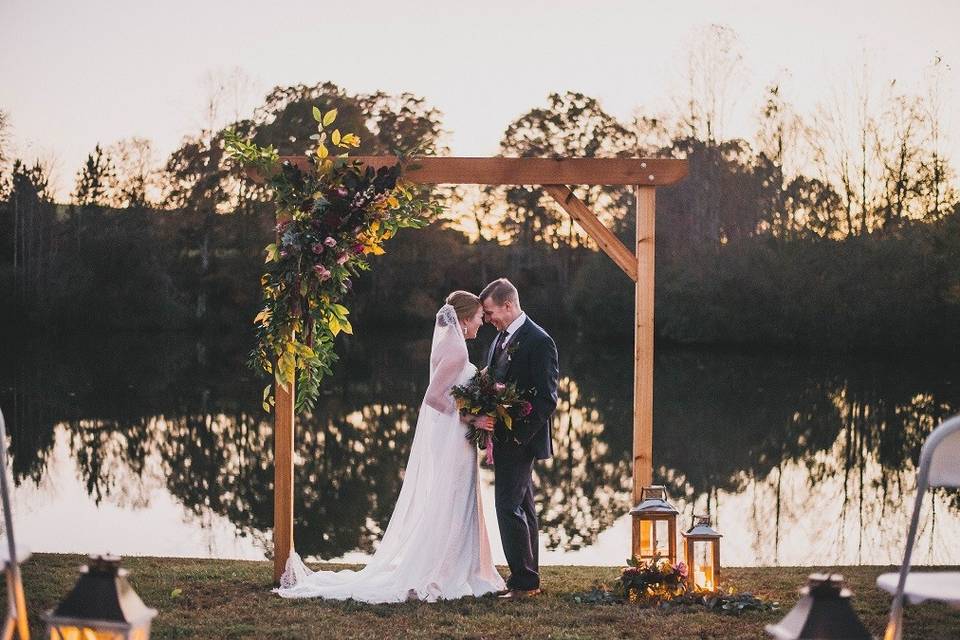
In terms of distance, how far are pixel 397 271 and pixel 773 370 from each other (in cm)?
1590

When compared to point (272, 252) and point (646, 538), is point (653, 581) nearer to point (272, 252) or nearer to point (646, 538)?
point (646, 538)

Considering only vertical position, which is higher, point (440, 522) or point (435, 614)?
point (440, 522)

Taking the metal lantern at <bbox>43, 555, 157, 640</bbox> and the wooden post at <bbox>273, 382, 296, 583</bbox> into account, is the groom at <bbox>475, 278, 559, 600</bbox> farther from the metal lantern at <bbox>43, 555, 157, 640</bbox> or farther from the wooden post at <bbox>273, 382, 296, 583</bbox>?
the metal lantern at <bbox>43, 555, 157, 640</bbox>

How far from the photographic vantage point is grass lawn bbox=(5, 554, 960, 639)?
5.99 meters

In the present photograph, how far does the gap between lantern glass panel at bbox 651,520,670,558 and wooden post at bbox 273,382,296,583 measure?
89.7 inches

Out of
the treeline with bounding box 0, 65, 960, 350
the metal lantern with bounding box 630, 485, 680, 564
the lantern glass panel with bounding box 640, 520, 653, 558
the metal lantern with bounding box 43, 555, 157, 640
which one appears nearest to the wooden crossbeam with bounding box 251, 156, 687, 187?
the metal lantern with bounding box 630, 485, 680, 564

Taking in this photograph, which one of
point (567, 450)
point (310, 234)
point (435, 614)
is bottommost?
point (567, 450)

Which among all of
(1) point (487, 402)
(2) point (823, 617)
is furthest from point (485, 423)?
(2) point (823, 617)

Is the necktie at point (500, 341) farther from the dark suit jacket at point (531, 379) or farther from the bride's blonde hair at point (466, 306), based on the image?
the bride's blonde hair at point (466, 306)

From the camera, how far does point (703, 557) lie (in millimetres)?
6867

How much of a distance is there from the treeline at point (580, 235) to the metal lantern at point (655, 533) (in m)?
25.3

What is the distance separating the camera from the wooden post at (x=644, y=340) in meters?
7.45

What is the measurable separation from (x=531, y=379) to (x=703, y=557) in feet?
4.83

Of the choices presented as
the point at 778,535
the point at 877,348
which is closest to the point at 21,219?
the point at 877,348
